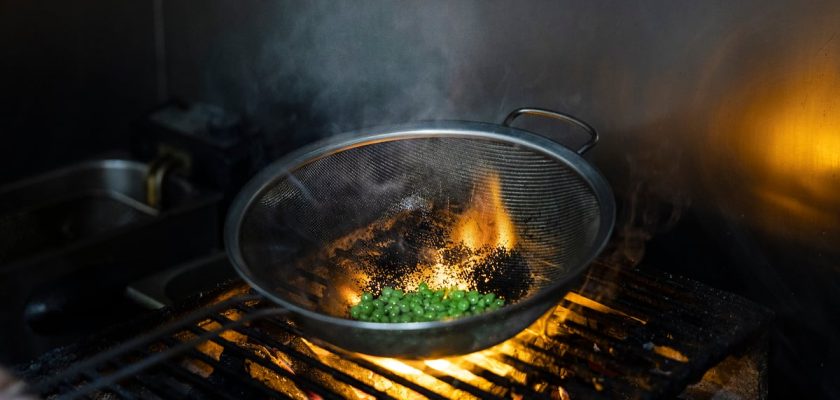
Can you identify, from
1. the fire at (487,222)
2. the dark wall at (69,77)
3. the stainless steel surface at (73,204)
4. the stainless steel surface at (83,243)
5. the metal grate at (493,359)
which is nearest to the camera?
the metal grate at (493,359)

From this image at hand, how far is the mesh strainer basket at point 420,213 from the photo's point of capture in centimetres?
150

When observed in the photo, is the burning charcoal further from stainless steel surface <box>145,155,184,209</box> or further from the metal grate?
stainless steel surface <box>145,155,184,209</box>

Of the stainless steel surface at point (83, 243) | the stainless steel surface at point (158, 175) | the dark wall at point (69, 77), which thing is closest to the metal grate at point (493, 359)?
the stainless steel surface at point (83, 243)

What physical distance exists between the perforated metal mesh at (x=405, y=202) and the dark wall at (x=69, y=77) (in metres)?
1.20

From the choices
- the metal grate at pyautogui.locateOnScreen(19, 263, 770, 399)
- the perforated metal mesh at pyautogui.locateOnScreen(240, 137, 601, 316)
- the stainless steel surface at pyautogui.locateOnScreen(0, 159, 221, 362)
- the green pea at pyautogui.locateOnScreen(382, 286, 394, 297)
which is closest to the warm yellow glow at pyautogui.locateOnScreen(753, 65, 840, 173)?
the metal grate at pyautogui.locateOnScreen(19, 263, 770, 399)

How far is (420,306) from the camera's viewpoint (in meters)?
1.49

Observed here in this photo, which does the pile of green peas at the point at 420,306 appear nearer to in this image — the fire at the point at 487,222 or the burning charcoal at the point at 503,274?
the burning charcoal at the point at 503,274

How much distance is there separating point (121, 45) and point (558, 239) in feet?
5.39

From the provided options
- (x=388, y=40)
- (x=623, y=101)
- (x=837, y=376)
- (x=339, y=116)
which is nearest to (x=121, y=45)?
(x=339, y=116)

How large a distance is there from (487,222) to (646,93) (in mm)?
Answer: 426

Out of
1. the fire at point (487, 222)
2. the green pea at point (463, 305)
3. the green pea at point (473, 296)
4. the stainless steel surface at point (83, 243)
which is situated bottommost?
the stainless steel surface at point (83, 243)

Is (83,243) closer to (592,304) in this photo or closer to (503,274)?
(503,274)

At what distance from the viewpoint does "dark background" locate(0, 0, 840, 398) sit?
5.07 ft

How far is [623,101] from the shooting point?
5.67 ft
